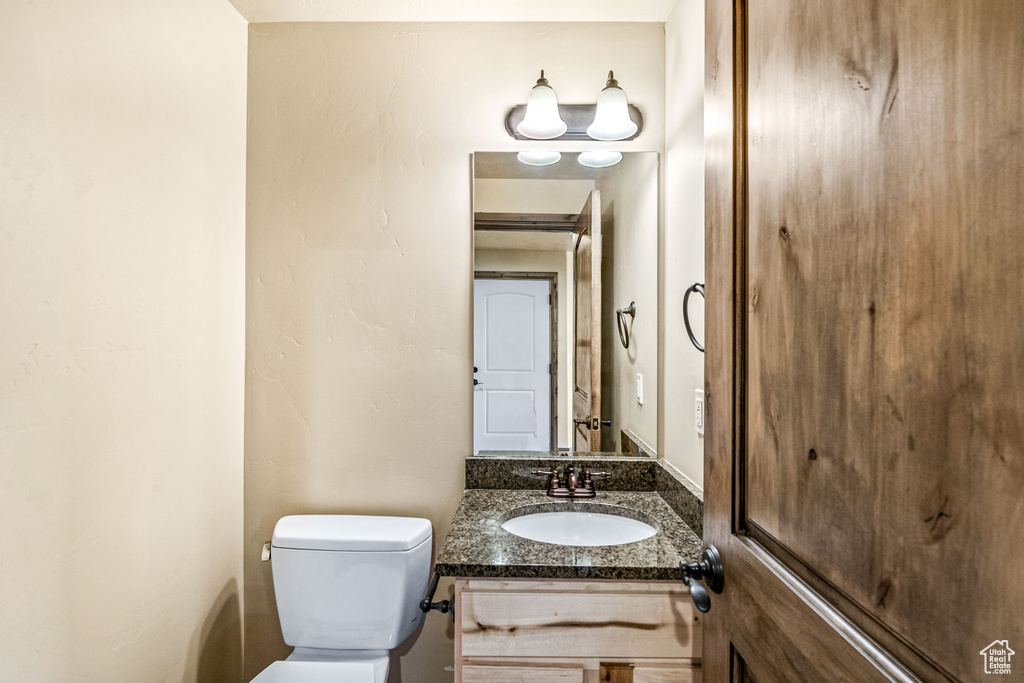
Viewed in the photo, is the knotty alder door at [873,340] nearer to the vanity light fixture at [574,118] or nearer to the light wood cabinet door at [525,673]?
the light wood cabinet door at [525,673]

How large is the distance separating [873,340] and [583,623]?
927 mm

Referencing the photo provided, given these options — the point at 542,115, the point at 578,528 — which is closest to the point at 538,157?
the point at 542,115

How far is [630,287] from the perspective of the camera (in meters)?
1.78

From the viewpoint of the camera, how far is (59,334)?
1090 mm

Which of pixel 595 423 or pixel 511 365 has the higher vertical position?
pixel 511 365

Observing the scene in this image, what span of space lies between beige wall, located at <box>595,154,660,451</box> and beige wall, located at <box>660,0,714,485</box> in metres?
0.04

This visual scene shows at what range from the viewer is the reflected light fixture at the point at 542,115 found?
1.71 m

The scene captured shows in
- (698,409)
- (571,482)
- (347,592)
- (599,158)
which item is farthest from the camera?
(599,158)

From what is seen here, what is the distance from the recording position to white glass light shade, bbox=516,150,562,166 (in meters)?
1.79

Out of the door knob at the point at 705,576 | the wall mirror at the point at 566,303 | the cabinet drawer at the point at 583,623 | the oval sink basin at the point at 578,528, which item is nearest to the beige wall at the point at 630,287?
the wall mirror at the point at 566,303

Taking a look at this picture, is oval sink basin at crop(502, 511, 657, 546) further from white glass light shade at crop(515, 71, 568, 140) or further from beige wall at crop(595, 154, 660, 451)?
white glass light shade at crop(515, 71, 568, 140)

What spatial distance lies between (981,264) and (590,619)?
104cm

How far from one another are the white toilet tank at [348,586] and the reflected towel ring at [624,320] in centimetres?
85

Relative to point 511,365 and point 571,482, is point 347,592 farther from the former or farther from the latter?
point 511,365
